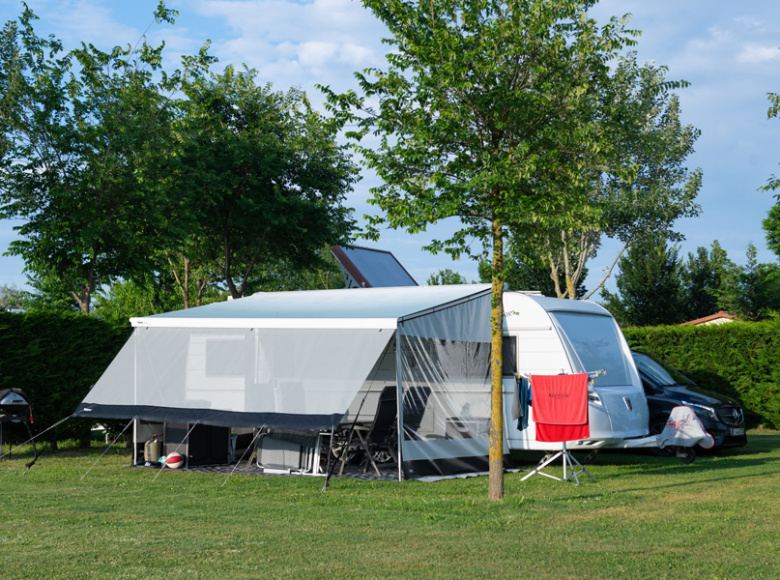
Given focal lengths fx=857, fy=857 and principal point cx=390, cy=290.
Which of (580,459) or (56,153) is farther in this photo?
(56,153)

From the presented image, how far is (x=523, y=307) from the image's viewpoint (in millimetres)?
11812

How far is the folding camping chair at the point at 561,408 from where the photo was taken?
1000 cm

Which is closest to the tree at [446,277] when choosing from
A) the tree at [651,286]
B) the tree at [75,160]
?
the tree at [651,286]

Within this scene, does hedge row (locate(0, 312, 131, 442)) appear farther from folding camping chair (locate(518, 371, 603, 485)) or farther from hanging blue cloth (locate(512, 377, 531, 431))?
folding camping chair (locate(518, 371, 603, 485))

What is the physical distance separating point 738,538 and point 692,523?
703 mm

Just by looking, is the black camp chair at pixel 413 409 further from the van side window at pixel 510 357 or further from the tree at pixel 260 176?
the tree at pixel 260 176

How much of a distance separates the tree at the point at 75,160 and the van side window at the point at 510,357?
8703mm

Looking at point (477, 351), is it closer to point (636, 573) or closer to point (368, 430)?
point (368, 430)

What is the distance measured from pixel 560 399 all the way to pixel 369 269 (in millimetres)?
16252

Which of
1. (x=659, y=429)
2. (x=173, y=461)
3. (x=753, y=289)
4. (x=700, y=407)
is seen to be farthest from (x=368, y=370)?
(x=753, y=289)

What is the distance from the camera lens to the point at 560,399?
33.2ft

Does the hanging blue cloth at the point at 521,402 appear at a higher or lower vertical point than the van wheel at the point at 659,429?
higher

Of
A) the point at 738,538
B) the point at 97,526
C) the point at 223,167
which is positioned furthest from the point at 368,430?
the point at 223,167

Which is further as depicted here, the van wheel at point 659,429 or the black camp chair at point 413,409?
the van wheel at point 659,429
